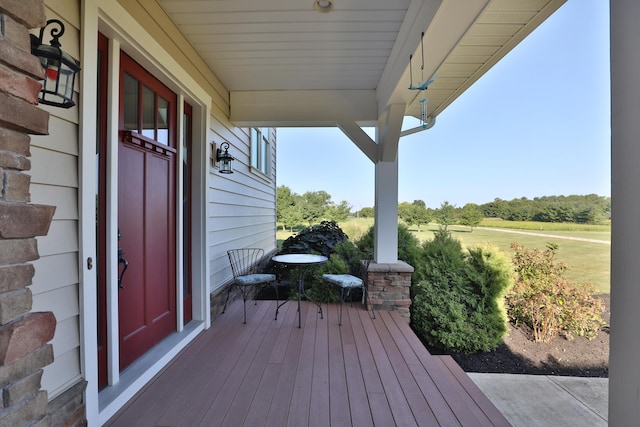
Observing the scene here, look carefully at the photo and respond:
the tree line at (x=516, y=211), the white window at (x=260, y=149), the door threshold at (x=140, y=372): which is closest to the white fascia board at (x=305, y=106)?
the white window at (x=260, y=149)

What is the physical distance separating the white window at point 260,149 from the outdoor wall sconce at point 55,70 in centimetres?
378

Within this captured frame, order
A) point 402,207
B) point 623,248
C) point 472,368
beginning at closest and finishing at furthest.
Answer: point 623,248 < point 472,368 < point 402,207

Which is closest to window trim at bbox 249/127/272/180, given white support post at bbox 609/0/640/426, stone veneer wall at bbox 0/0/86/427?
stone veneer wall at bbox 0/0/86/427

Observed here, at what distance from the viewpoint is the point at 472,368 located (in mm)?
3549

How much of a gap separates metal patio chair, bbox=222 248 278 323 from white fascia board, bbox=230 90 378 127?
181 centimetres

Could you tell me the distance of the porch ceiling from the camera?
2053mm

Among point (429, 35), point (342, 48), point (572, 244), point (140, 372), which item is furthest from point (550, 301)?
point (140, 372)

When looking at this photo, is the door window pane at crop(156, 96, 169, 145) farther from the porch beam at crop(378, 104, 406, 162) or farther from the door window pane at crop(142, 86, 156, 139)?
the porch beam at crop(378, 104, 406, 162)

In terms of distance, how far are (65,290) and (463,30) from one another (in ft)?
8.98

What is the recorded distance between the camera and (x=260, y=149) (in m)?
5.83

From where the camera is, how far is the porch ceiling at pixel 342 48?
2053 mm

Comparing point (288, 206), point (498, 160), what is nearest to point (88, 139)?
point (498, 160)

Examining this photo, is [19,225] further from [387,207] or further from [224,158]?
[387,207]

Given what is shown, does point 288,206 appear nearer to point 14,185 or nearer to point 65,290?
point 65,290
